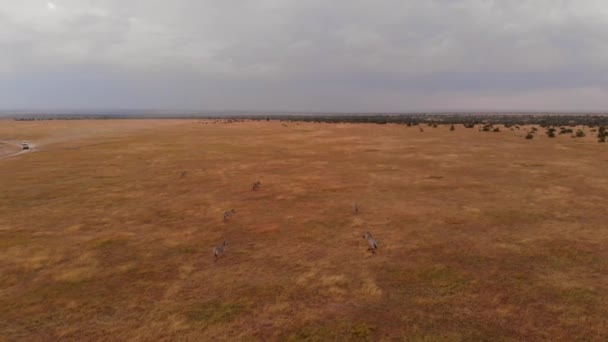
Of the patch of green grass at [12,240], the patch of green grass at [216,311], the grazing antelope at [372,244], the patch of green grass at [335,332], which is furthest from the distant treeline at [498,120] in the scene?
the patch of green grass at [12,240]

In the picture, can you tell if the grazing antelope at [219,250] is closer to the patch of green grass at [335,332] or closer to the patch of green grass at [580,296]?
the patch of green grass at [335,332]

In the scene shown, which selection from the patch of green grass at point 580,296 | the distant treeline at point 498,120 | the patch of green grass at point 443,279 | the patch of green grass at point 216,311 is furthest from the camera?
the distant treeline at point 498,120

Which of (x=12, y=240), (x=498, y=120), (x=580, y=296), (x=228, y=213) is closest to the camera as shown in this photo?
(x=580, y=296)

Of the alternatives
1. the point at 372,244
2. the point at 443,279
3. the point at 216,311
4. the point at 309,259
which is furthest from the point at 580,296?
the point at 216,311

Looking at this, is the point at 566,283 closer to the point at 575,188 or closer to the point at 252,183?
the point at 575,188

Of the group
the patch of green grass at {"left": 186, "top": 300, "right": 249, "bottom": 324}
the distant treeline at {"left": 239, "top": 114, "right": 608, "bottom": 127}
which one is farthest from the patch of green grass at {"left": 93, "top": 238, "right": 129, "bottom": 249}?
the distant treeline at {"left": 239, "top": 114, "right": 608, "bottom": 127}

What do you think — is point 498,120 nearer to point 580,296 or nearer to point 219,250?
point 580,296

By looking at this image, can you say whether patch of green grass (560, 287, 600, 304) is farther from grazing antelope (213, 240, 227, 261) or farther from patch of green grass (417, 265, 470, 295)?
grazing antelope (213, 240, 227, 261)

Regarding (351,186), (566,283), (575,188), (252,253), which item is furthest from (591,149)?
(252,253)
